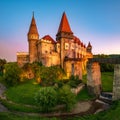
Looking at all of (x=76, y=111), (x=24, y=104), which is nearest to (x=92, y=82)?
(x=76, y=111)

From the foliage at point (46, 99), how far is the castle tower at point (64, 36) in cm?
2632

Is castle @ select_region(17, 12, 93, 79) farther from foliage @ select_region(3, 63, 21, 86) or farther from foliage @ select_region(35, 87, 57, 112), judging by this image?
foliage @ select_region(35, 87, 57, 112)

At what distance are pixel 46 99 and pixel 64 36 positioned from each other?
109 ft

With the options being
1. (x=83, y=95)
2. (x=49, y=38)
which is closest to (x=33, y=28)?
(x=49, y=38)

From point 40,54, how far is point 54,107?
27.1m

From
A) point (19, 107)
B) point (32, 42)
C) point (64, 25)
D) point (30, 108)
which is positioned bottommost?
point (30, 108)

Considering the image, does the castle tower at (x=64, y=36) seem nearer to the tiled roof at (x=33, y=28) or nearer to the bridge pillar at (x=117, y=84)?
the tiled roof at (x=33, y=28)

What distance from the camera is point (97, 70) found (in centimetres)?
3794

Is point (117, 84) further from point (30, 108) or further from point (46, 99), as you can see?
point (30, 108)

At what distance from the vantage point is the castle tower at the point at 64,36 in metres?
54.2

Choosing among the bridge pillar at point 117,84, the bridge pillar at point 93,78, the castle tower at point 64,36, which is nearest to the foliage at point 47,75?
the castle tower at point 64,36

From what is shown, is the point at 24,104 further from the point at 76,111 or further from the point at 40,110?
the point at 76,111

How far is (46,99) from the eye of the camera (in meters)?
26.2

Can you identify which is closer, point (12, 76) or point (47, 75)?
point (47, 75)
